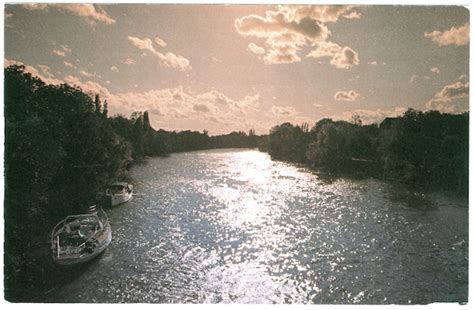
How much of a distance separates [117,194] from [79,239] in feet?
14.2

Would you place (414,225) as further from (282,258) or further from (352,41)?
(352,41)

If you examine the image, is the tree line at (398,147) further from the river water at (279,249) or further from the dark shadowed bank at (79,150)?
the river water at (279,249)

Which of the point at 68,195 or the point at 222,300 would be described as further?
the point at 68,195

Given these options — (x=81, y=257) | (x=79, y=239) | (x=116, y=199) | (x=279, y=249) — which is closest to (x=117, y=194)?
(x=116, y=199)

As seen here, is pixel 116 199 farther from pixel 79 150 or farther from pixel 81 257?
pixel 81 257

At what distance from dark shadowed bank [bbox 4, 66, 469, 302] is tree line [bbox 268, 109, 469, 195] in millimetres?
37

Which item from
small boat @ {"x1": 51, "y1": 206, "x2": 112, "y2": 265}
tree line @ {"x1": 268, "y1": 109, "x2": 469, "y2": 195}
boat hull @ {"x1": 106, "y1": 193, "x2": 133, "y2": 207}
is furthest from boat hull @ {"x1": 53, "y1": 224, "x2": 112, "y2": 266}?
tree line @ {"x1": 268, "y1": 109, "x2": 469, "y2": 195}

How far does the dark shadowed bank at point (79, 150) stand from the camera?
8477mm

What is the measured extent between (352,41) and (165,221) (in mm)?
8405

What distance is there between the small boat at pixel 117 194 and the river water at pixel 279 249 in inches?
12.8

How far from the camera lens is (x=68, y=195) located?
10.9 meters

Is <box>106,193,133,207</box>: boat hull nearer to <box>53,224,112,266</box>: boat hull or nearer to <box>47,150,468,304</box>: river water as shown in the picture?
<box>47,150,468,304</box>: river water

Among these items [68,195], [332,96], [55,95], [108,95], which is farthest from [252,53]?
[68,195]

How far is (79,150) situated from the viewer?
1182 centimetres
